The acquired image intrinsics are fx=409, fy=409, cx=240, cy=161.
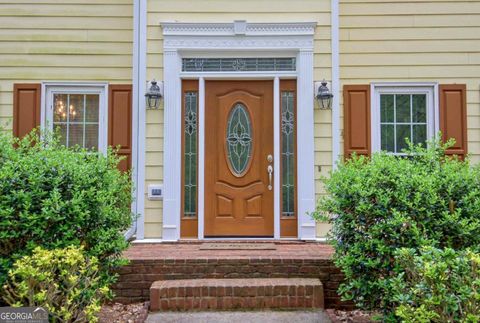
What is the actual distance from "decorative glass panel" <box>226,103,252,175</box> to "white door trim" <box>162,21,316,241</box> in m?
0.32

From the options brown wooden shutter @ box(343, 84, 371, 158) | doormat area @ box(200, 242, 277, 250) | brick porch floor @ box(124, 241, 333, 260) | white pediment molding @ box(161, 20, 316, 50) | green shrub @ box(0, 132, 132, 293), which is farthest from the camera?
brown wooden shutter @ box(343, 84, 371, 158)

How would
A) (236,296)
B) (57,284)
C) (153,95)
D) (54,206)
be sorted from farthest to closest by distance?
(153,95) < (236,296) < (54,206) < (57,284)

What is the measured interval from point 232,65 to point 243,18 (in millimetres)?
571

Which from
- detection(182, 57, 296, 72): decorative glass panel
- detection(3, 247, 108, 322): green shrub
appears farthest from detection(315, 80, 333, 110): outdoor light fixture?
detection(3, 247, 108, 322): green shrub

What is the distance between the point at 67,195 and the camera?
3.05m

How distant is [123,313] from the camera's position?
354 cm

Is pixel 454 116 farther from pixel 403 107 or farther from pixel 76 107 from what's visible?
pixel 76 107

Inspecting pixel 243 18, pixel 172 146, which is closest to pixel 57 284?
pixel 172 146

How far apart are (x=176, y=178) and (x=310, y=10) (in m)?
2.56

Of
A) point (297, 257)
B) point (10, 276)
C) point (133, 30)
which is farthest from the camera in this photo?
point (133, 30)

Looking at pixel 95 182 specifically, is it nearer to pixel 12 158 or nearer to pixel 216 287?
pixel 12 158

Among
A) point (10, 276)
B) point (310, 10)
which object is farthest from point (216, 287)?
point (310, 10)

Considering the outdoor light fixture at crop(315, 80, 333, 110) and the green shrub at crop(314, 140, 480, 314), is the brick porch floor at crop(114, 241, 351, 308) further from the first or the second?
the outdoor light fixture at crop(315, 80, 333, 110)

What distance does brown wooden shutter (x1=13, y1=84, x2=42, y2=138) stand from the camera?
515cm
